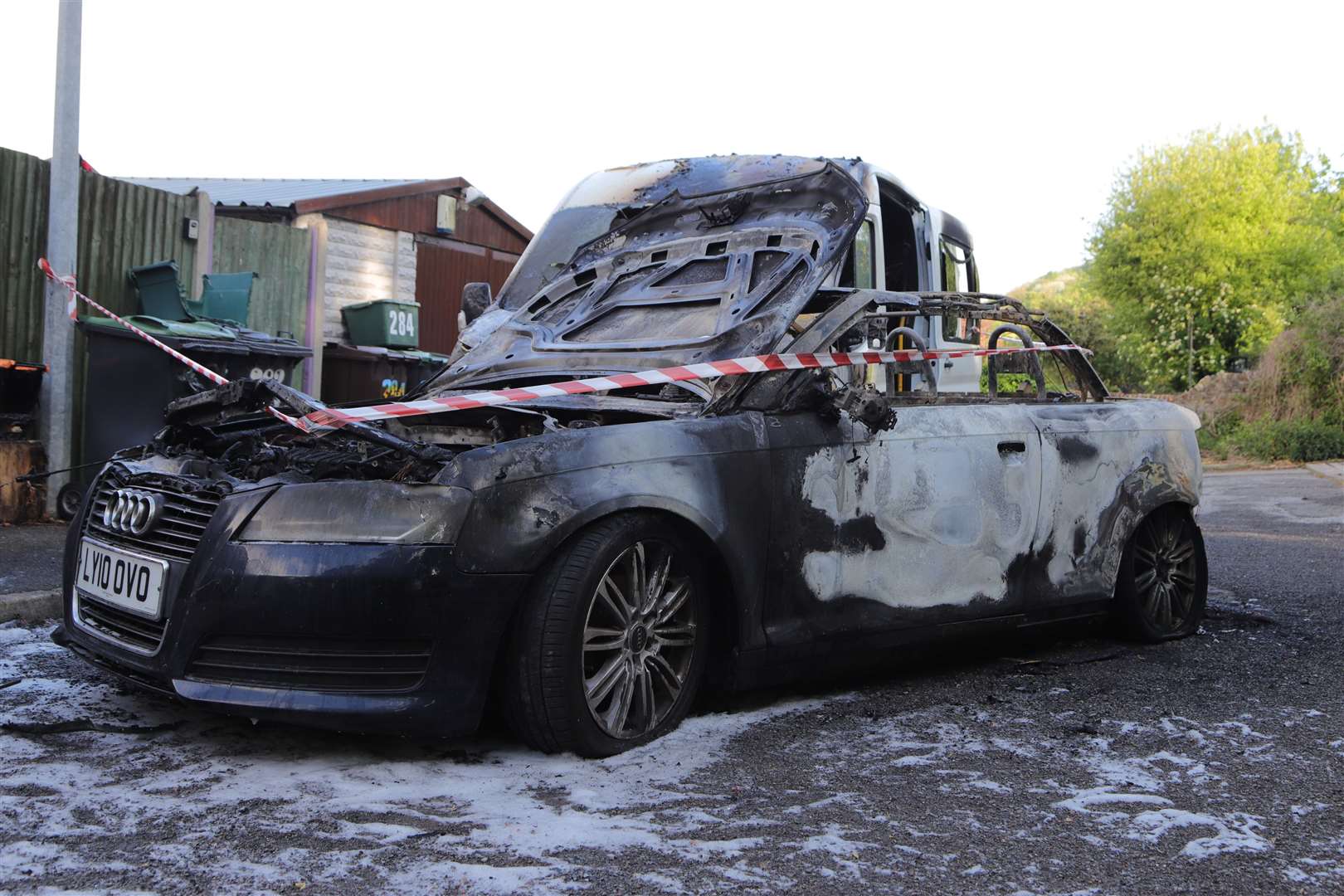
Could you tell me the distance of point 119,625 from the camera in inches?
147

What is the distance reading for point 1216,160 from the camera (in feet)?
121

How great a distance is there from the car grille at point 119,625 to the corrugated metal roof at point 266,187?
41.7 feet

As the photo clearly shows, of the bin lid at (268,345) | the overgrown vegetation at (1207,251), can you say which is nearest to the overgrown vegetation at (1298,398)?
the overgrown vegetation at (1207,251)

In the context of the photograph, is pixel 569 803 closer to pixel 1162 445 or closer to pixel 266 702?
pixel 266 702

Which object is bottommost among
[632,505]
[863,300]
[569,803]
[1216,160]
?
[569,803]

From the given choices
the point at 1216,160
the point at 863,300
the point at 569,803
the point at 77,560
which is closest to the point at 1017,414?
the point at 863,300

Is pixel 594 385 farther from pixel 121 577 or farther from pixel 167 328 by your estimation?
pixel 167 328

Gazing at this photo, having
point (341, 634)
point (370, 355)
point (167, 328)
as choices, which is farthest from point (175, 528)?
point (370, 355)

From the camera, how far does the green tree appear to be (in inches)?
1375

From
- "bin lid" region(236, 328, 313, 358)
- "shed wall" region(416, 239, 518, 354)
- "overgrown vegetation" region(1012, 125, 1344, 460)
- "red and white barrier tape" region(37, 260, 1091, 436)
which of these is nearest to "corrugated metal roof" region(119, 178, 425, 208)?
"shed wall" region(416, 239, 518, 354)

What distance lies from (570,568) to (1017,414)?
2.27 m

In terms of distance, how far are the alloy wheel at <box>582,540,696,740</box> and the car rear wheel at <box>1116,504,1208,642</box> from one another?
2.48 metres

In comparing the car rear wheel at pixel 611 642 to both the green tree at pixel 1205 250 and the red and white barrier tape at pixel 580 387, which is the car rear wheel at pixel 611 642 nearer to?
the red and white barrier tape at pixel 580 387

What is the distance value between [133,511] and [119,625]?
Answer: 34cm
